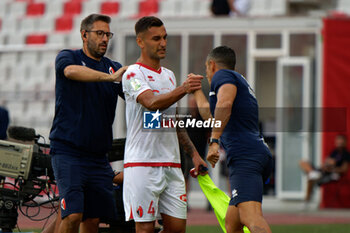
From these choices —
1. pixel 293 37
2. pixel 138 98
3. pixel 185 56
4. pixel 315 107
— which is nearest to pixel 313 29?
pixel 293 37

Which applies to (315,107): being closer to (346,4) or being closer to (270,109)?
(270,109)

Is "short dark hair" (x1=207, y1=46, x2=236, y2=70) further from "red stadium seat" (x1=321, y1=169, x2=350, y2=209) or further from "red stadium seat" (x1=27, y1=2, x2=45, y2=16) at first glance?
"red stadium seat" (x1=27, y1=2, x2=45, y2=16)

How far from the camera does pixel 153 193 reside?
19.7 ft

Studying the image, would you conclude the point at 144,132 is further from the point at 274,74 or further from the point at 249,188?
the point at 274,74

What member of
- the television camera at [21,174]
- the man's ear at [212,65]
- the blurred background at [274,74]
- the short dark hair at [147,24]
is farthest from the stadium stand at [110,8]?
the short dark hair at [147,24]

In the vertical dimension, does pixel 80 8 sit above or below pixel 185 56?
above

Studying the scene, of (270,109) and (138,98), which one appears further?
(270,109)

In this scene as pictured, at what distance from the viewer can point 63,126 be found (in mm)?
6578

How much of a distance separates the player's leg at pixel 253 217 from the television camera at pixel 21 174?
213 centimetres

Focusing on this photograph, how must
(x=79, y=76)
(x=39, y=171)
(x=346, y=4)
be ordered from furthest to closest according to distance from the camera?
(x=346, y=4) < (x=39, y=171) < (x=79, y=76)

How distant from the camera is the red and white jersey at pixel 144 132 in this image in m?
6.05

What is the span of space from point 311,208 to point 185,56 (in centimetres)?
426

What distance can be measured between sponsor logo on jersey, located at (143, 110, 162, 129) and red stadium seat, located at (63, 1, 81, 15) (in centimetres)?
1415

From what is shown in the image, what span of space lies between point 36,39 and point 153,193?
13.9 meters
